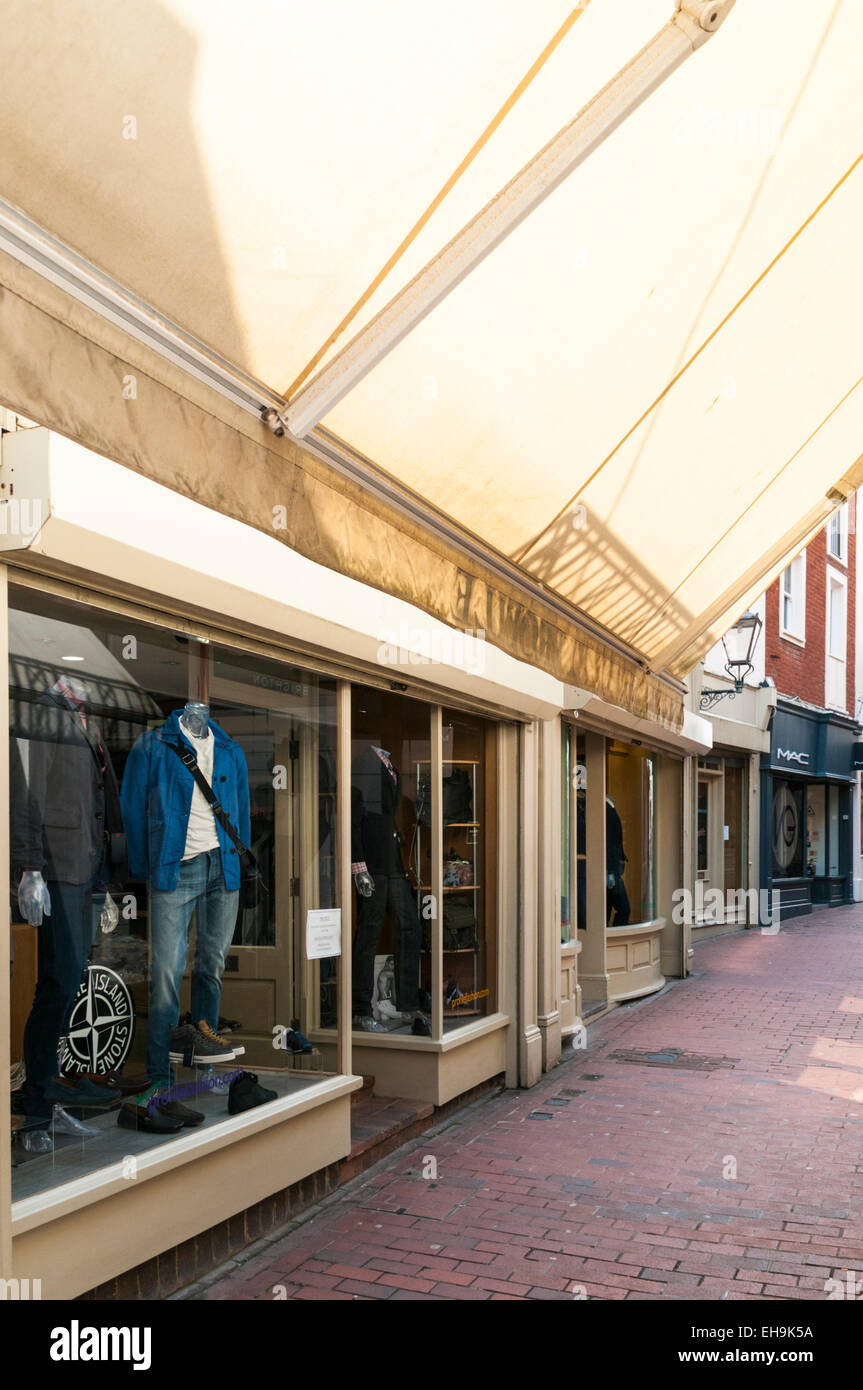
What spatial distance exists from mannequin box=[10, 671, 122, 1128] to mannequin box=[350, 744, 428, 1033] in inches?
94.1

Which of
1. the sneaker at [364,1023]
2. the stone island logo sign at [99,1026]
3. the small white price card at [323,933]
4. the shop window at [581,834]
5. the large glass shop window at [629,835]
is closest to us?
the stone island logo sign at [99,1026]

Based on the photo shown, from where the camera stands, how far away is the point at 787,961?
14109mm

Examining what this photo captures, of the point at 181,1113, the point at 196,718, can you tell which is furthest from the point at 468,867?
the point at 181,1113

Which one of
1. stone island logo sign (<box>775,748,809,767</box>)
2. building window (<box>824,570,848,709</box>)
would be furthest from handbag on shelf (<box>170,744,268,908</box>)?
building window (<box>824,570,848,709</box>)

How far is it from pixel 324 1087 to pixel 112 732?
1.89 meters

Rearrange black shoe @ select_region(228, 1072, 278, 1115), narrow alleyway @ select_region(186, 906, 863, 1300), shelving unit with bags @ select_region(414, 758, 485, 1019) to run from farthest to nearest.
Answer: shelving unit with bags @ select_region(414, 758, 485, 1019) → black shoe @ select_region(228, 1072, 278, 1115) → narrow alleyway @ select_region(186, 906, 863, 1300)

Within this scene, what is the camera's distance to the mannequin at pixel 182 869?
444 cm

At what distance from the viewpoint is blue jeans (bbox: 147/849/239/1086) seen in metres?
4.52

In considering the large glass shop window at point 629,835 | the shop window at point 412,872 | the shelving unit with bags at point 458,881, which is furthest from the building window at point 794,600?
the shop window at point 412,872

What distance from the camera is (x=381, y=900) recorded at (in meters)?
6.72

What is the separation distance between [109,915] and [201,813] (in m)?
0.64

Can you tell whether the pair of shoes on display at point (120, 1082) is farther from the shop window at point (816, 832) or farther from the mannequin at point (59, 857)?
the shop window at point (816, 832)

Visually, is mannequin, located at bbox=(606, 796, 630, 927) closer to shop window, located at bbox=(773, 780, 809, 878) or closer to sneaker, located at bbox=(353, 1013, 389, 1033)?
sneaker, located at bbox=(353, 1013, 389, 1033)

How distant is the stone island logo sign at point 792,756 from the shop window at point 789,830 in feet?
1.42
